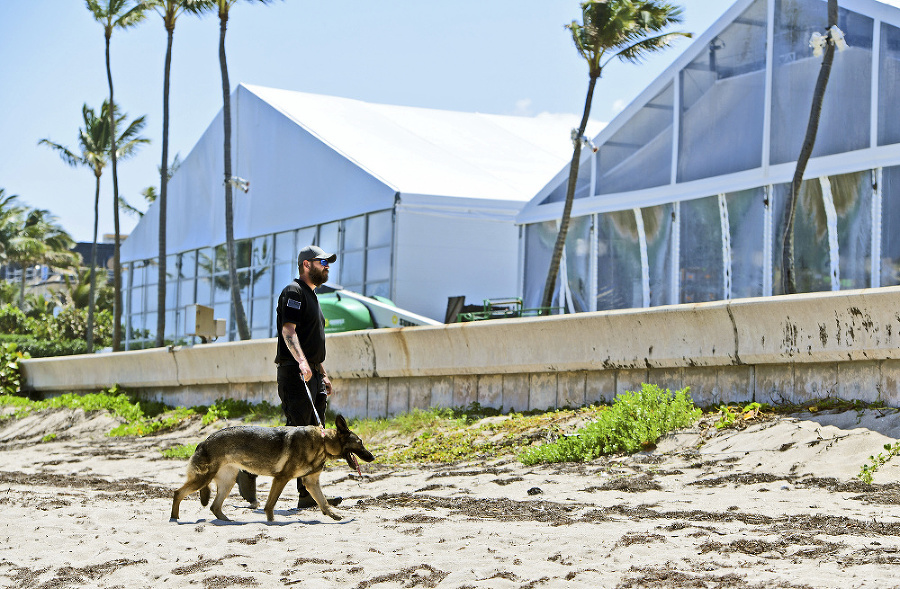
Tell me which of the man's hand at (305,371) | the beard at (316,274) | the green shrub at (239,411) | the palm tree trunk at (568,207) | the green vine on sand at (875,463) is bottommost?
the green shrub at (239,411)

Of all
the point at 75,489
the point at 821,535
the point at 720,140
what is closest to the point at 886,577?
the point at 821,535

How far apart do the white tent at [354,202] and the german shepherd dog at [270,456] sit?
16.4 meters

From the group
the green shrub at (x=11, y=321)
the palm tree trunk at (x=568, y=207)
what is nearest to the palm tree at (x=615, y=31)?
the palm tree trunk at (x=568, y=207)

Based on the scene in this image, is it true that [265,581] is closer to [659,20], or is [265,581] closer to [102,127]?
[659,20]

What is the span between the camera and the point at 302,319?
291 inches

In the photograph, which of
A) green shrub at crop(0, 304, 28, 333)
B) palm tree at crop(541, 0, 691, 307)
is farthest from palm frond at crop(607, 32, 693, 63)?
green shrub at crop(0, 304, 28, 333)

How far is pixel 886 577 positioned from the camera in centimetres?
425

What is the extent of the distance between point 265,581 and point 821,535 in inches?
110

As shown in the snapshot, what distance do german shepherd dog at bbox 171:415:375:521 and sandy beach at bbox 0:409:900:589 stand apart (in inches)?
8.3

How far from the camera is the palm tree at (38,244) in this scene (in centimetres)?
6844

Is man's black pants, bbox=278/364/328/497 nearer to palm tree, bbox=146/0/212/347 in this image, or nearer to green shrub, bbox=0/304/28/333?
palm tree, bbox=146/0/212/347

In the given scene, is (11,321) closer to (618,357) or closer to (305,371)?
(618,357)

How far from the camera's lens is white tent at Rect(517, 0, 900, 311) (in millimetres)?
15242

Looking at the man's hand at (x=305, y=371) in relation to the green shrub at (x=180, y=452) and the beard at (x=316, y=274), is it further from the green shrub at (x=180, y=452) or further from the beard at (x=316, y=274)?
the green shrub at (x=180, y=452)
